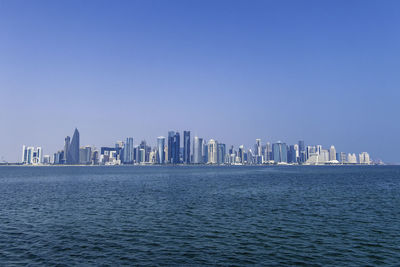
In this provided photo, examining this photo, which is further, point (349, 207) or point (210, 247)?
point (349, 207)

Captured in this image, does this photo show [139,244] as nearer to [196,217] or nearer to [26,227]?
[196,217]

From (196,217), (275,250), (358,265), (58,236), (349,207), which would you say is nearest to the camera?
(358,265)

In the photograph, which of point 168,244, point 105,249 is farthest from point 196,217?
point 105,249

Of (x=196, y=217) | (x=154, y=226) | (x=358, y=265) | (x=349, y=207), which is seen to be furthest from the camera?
(x=349, y=207)

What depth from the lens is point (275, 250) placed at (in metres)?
26.1

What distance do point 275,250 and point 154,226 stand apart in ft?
52.5

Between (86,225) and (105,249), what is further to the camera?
(86,225)

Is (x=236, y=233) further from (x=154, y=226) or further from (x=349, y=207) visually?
(x=349, y=207)

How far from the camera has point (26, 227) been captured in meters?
36.0

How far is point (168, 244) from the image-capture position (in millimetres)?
28312

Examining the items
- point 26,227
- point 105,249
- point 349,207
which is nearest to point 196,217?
point 105,249

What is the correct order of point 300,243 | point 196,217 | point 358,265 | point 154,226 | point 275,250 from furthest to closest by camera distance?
point 196,217
point 154,226
point 300,243
point 275,250
point 358,265

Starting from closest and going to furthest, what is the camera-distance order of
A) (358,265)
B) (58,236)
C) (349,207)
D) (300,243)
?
1. (358,265)
2. (300,243)
3. (58,236)
4. (349,207)

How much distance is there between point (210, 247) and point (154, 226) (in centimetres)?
1108
